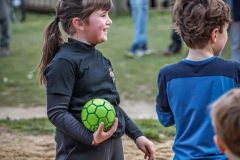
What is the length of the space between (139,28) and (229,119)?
7863 millimetres

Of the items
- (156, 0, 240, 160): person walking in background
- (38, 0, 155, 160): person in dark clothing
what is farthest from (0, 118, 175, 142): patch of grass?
(156, 0, 240, 160): person walking in background

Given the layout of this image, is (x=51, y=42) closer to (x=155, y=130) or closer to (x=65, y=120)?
(x=65, y=120)

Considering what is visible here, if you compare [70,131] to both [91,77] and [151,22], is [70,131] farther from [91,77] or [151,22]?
[151,22]

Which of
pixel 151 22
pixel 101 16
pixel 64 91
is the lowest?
pixel 151 22

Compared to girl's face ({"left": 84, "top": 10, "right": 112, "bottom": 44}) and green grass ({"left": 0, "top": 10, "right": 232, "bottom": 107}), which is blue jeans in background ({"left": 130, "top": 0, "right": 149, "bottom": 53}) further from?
girl's face ({"left": 84, "top": 10, "right": 112, "bottom": 44})

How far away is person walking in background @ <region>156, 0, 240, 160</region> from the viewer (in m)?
2.90

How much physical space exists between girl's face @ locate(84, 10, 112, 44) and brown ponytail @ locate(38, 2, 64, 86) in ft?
0.67

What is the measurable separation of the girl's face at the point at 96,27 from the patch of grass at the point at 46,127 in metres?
2.35

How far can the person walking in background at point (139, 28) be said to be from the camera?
9.91 m

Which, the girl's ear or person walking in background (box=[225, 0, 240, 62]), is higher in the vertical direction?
the girl's ear

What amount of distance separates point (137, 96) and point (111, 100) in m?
4.16

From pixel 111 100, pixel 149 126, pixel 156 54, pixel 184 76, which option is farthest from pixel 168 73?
pixel 156 54

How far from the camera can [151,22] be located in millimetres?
15484

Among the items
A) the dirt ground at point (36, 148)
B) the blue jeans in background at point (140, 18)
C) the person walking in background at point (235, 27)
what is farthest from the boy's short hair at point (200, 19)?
the blue jeans in background at point (140, 18)
